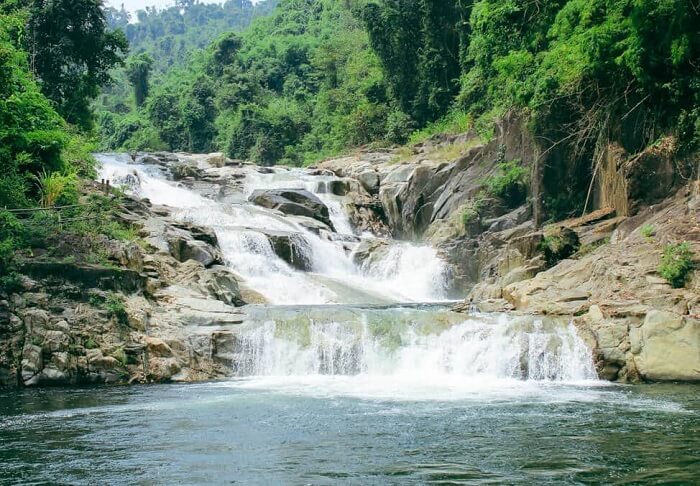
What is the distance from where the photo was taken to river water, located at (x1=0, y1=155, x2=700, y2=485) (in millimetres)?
7324

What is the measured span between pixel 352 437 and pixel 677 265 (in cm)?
893

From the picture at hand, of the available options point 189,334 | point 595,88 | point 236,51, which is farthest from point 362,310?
point 236,51

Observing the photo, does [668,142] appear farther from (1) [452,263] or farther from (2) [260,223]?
(2) [260,223]

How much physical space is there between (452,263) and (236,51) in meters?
45.3

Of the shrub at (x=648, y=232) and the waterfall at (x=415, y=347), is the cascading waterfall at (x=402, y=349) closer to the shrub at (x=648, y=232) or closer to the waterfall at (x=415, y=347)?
the waterfall at (x=415, y=347)

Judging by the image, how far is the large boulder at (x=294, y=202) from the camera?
28.1 metres

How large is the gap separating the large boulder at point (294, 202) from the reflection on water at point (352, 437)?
1573 centimetres

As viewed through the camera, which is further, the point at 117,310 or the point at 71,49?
the point at 71,49

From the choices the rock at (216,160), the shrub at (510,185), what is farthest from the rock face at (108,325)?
the rock at (216,160)

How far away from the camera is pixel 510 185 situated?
25188mm

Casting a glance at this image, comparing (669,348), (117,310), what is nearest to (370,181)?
(117,310)

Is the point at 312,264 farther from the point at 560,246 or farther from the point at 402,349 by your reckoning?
the point at 402,349

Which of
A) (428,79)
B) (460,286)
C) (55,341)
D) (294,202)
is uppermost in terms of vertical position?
(428,79)

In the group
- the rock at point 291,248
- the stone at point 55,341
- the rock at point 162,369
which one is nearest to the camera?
the stone at point 55,341
